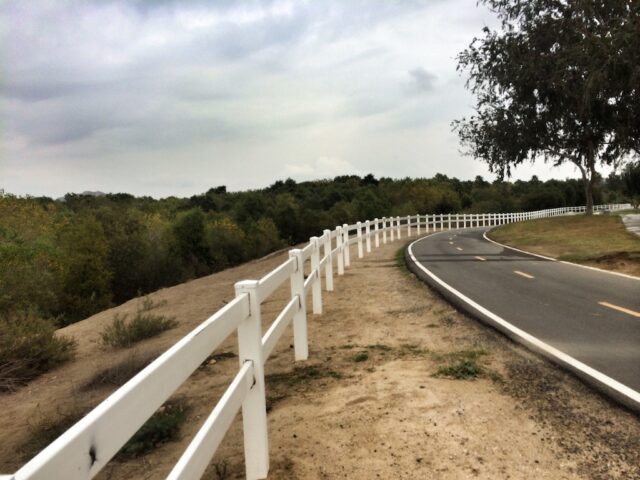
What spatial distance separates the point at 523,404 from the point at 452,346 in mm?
2135

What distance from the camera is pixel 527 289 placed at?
11.6 meters

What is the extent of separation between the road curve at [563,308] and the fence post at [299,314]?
116 inches

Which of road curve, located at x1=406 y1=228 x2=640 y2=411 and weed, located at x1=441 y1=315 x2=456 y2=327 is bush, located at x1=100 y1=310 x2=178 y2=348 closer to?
weed, located at x1=441 y1=315 x2=456 y2=327

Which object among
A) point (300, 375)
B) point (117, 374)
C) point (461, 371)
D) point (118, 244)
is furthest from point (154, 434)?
point (118, 244)

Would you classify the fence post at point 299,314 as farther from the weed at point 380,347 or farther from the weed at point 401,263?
the weed at point 401,263

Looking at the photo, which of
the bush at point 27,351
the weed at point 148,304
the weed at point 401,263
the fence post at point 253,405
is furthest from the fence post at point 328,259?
the fence post at point 253,405

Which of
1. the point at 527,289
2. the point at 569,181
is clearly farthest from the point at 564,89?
the point at 569,181

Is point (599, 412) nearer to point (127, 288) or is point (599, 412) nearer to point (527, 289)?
point (527, 289)

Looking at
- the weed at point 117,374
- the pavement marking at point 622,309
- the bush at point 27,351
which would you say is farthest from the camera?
the pavement marking at point 622,309

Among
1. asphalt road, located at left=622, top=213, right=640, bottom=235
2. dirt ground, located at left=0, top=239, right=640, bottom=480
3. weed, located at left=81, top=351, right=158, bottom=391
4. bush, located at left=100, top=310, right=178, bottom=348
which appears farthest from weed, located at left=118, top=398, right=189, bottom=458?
asphalt road, located at left=622, top=213, right=640, bottom=235

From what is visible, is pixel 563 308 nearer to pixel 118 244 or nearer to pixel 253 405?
pixel 253 405

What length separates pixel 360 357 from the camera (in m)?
6.64

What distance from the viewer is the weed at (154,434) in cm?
467

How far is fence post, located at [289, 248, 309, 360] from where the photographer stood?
653cm
